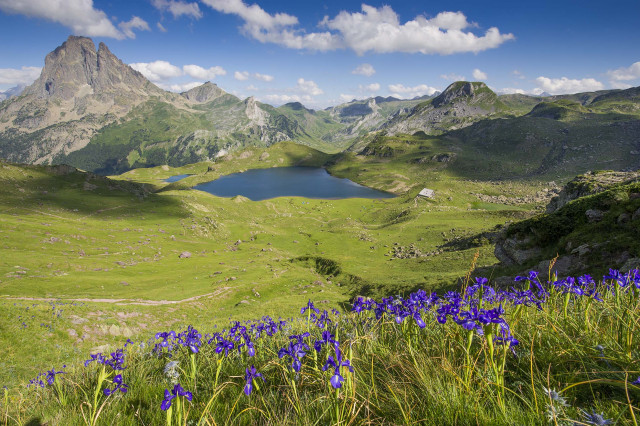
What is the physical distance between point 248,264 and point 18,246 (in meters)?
44.9

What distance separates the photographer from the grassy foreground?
9.72ft

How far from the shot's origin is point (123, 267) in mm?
57500

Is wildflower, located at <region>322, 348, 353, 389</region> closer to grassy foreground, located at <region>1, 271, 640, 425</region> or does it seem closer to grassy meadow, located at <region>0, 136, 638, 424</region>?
grassy foreground, located at <region>1, 271, 640, 425</region>

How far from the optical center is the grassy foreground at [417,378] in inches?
117

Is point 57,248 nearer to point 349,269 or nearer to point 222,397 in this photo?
point 349,269

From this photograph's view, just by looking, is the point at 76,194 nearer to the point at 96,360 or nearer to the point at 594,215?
the point at 96,360

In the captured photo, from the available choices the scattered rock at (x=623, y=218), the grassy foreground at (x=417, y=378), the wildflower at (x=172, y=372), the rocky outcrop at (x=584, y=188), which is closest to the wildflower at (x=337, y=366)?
the grassy foreground at (x=417, y=378)

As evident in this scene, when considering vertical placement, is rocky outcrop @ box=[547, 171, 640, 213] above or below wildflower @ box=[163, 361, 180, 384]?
below

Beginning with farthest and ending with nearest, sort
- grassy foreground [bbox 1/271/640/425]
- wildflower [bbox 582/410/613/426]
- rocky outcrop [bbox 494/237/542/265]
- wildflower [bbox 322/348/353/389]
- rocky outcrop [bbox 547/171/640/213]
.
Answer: rocky outcrop [bbox 547/171/640/213] < rocky outcrop [bbox 494/237/542/265] < grassy foreground [bbox 1/271/640/425] < wildflower [bbox 322/348/353/389] < wildflower [bbox 582/410/613/426]

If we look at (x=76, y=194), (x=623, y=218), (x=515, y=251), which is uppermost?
(x=76, y=194)

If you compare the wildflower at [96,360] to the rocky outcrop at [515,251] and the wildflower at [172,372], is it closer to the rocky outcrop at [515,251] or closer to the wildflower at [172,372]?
the wildflower at [172,372]

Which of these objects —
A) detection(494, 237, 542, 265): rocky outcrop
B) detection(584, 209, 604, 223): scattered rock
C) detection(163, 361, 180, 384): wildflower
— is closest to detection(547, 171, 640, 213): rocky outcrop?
detection(494, 237, 542, 265): rocky outcrop

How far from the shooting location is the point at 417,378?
12.0 feet

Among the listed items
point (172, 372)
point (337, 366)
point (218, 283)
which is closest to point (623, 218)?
point (337, 366)
